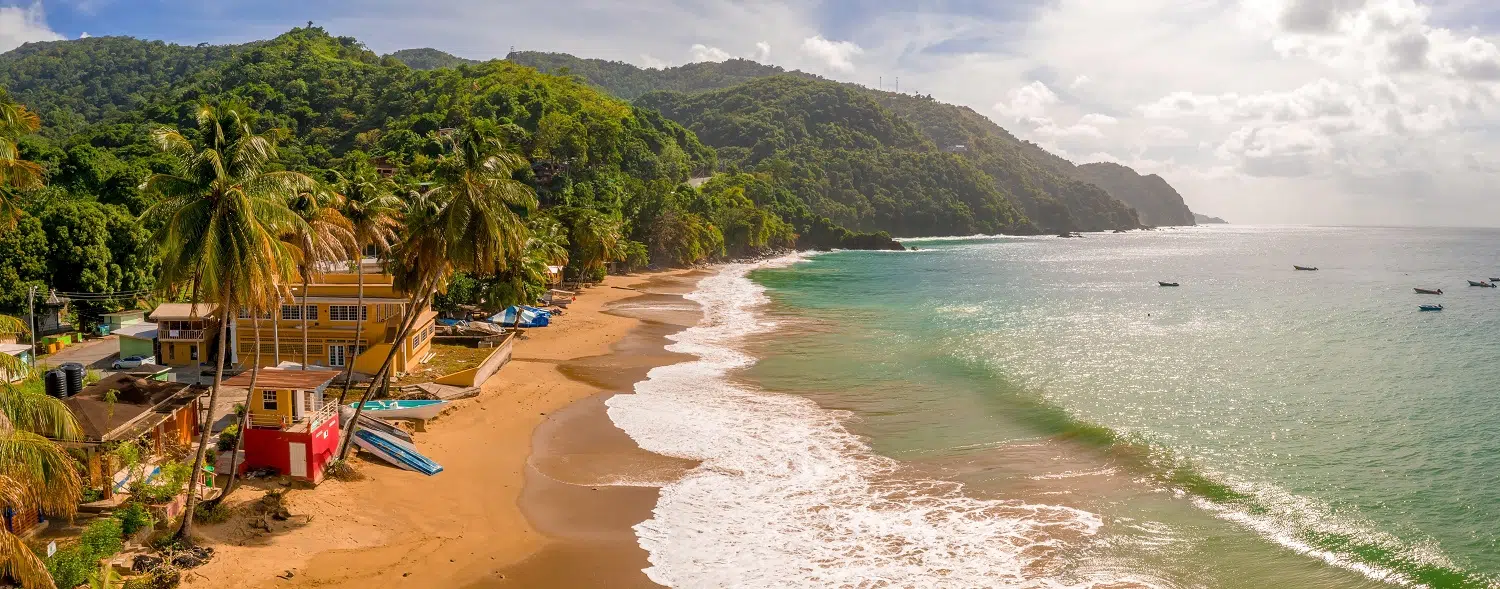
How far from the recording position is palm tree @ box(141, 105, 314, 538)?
609 inches

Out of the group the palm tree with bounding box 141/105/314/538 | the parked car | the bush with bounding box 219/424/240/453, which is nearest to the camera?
the palm tree with bounding box 141/105/314/538

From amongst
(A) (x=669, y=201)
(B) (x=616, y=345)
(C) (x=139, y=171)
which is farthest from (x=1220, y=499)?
(A) (x=669, y=201)

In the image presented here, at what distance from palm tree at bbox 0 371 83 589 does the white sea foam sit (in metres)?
10.4

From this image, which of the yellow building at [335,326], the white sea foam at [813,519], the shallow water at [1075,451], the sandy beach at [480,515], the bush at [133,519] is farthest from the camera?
the yellow building at [335,326]

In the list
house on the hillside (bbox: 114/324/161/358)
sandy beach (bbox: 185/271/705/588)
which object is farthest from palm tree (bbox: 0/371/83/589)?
house on the hillside (bbox: 114/324/161/358)

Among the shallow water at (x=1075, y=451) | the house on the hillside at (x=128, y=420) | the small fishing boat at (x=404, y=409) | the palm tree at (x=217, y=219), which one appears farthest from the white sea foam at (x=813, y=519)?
the house on the hillside at (x=128, y=420)

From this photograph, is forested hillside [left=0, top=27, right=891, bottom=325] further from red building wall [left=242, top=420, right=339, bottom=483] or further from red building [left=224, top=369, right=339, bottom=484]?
red building wall [left=242, top=420, right=339, bottom=483]

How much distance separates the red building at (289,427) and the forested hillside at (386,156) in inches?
243

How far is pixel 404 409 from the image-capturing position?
2795 cm

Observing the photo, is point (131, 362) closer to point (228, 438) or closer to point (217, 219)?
point (228, 438)

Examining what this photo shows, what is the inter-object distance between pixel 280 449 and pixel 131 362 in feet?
56.3

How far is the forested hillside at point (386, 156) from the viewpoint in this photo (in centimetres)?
4528

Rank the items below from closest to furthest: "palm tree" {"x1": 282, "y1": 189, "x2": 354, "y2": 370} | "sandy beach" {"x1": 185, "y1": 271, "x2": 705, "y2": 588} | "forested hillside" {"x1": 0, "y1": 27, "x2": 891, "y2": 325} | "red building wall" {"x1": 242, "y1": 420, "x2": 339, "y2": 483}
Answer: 1. "sandy beach" {"x1": 185, "y1": 271, "x2": 705, "y2": 588}
2. "red building wall" {"x1": 242, "y1": 420, "x2": 339, "y2": 483}
3. "palm tree" {"x1": 282, "y1": 189, "x2": 354, "y2": 370}
4. "forested hillside" {"x1": 0, "y1": 27, "x2": 891, "y2": 325}

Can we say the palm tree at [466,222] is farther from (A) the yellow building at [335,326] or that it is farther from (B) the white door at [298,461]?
(A) the yellow building at [335,326]
